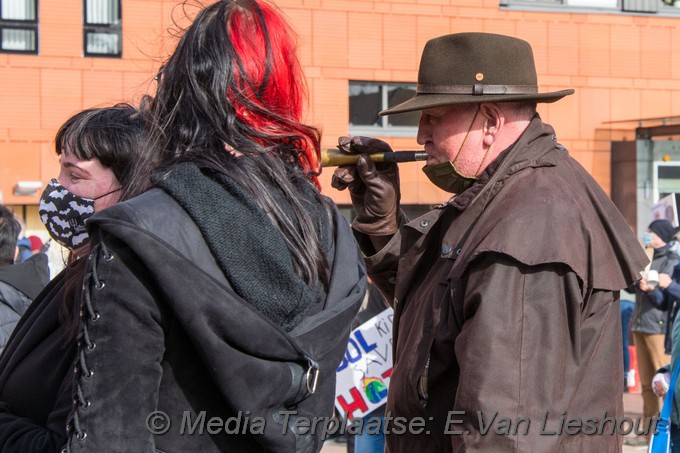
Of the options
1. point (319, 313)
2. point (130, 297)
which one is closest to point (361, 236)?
point (319, 313)

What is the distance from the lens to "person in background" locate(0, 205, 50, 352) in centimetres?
436

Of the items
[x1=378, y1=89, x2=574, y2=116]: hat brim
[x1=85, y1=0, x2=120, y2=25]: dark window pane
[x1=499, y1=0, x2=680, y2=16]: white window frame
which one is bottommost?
[x1=378, y1=89, x2=574, y2=116]: hat brim

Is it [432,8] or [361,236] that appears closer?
[361,236]

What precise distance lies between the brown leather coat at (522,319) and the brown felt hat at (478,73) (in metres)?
0.14

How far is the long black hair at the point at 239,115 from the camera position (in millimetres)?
1961

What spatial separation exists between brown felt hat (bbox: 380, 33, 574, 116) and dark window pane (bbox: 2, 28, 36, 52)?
13563 mm

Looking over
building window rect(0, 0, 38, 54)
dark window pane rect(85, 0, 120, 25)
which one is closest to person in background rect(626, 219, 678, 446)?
dark window pane rect(85, 0, 120, 25)

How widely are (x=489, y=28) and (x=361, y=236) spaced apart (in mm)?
14489

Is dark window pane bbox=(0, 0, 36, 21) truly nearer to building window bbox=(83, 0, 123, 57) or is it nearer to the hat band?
building window bbox=(83, 0, 123, 57)

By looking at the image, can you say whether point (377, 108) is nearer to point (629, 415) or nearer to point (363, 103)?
point (363, 103)

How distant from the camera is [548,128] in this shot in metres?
2.82

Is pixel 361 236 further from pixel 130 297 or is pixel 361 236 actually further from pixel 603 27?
pixel 603 27

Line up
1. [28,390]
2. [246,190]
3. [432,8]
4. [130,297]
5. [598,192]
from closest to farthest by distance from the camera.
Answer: [130,297]
[246,190]
[28,390]
[598,192]
[432,8]

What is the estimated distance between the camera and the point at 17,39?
15.1 m
